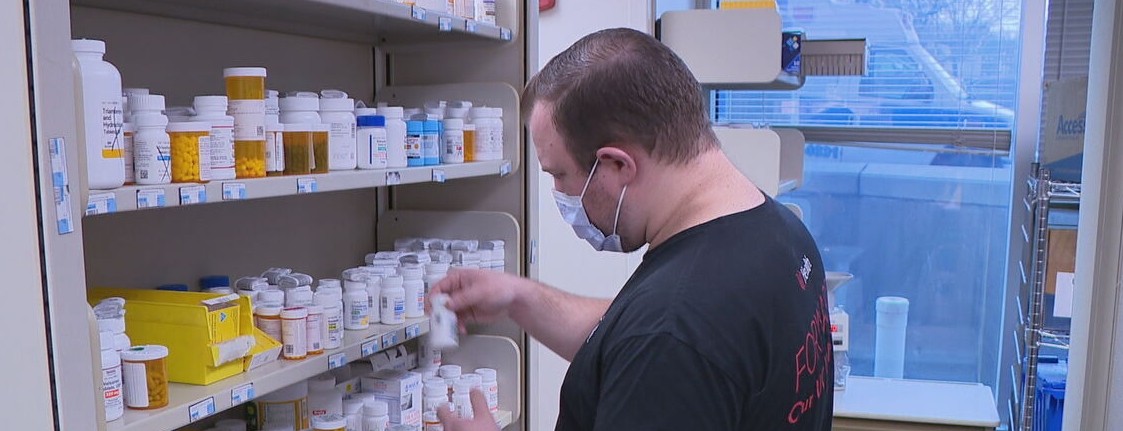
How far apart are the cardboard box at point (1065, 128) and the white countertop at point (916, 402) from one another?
987 mm

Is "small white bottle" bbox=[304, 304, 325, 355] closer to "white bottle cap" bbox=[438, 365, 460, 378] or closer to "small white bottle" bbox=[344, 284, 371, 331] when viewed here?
"small white bottle" bbox=[344, 284, 371, 331]

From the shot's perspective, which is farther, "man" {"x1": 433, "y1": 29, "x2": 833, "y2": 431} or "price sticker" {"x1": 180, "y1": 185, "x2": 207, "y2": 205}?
"price sticker" {"x1": 180, "y1": 185, "x2": 207, "y2": 205}

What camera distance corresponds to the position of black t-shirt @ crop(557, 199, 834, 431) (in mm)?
1240

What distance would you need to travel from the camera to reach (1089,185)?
3.13 metres

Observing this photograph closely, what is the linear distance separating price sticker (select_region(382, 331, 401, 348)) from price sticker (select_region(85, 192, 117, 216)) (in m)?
0.85

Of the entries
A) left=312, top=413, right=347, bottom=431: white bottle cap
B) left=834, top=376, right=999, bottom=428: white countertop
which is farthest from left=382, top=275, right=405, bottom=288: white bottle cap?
left=834, top=376, right=999, bottom=428: white countertop

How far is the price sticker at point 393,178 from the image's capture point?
202cm

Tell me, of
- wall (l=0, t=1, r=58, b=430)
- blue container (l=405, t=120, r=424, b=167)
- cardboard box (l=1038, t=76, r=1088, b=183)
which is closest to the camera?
wall (l=0, t=1, r=58, b=430)

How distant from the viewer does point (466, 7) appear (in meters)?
2.38

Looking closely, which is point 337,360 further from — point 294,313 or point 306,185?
point 306,185

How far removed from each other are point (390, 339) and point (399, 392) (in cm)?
25

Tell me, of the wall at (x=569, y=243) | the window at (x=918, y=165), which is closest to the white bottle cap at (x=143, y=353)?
the wall at (x=569, y=243)

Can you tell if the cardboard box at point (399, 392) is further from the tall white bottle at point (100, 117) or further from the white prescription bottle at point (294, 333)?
the tall white bottle at point (100, 117)

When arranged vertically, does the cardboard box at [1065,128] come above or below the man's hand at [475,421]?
above
